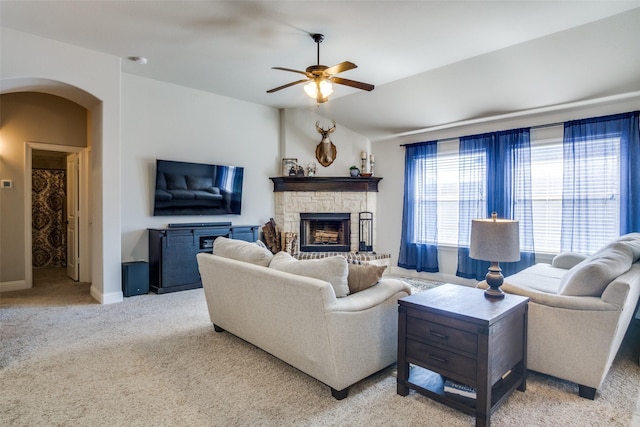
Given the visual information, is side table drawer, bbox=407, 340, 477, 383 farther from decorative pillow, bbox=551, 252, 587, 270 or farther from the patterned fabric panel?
the patterned fabric panel

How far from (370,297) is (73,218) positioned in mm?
5596

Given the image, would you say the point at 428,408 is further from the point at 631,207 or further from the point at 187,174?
the point at 187,174

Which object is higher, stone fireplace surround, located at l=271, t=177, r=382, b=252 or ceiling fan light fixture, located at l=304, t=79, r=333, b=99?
ceiling fan light fixture, located at l=304, t=79, r=333, b=99

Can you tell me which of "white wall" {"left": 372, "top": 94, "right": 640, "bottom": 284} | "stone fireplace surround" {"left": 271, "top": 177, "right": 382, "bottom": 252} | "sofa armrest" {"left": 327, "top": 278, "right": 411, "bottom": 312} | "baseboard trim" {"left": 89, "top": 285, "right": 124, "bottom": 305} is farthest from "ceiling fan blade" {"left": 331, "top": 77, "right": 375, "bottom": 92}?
"baseboard trim" {"left": 89, "top": 285, "right": 124, "bottom": 305}

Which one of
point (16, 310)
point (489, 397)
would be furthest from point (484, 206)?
point (16, 310)

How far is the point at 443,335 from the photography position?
2057 mm

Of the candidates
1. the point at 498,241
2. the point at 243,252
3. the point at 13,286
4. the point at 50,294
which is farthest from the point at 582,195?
the point at 13,286

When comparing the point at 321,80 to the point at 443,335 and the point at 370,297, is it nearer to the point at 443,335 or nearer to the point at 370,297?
the point at 370,297

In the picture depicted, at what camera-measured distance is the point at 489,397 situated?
1881 mm

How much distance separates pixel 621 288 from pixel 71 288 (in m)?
6.12

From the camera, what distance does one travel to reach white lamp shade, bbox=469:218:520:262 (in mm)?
2295

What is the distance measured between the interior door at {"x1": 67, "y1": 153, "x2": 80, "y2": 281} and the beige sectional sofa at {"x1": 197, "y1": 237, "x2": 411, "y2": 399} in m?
4.13

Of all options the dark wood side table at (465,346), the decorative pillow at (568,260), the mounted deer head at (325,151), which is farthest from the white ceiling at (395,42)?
the dark wood side table at (465,346)

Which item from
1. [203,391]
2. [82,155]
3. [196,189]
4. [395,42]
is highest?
[395,42]
